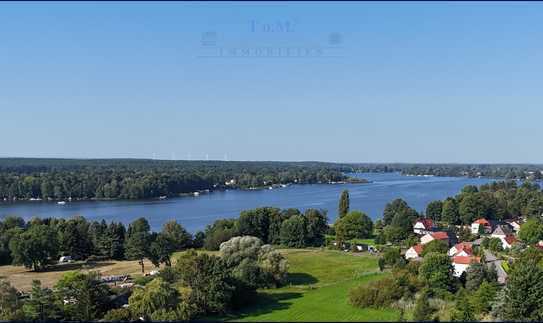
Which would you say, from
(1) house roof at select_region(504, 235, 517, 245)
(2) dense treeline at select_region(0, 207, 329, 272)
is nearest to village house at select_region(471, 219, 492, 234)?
(1) house roof at select_region(504, 235, 517, 245)

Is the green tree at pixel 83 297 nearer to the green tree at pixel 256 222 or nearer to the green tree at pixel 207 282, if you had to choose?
the green tree at pixel 207 282

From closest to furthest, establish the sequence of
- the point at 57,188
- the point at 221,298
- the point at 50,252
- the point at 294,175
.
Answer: the point at 221,298 → the point at 50,252 → the point at 57,188 → the point at 294,175

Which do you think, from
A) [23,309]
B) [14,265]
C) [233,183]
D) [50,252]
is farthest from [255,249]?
[233,183]

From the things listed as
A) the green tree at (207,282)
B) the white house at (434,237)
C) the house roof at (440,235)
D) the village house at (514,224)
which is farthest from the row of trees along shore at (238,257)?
the village house at (514,224)

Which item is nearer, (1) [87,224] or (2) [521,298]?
(2) [521,298]

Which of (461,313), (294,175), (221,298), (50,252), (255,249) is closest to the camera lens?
(461,313)

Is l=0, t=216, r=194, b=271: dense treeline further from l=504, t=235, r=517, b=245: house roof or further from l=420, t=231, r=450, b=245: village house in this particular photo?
l=504, t=235, r=517, b=245: house roof

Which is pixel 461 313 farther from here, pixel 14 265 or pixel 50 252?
pixel 14 265

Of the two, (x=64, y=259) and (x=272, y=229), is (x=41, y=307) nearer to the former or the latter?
(x=64, y=259)
